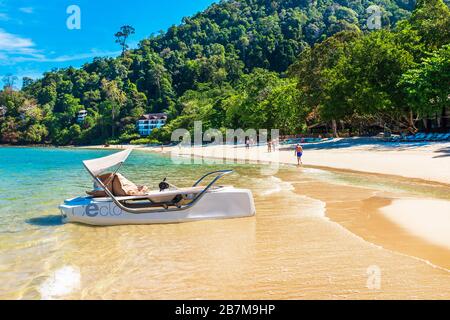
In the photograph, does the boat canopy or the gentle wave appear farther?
the boat canopy

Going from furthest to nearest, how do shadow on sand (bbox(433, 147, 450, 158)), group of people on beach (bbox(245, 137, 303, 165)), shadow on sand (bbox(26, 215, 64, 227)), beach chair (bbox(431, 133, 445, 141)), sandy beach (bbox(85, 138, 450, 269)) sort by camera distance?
beach chair (bbox(431, 133, 445, 141)) < group of people on beach (bbox(245, 137, 303, 165)) < shadow on sand (bbox(433, 147, 450, 158)) < shadow on sand (bbox(26, 215, 64, 227)) < sandy beach (bbox(85, 138, 450, 269))

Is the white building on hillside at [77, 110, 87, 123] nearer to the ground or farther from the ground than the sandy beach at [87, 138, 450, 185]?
farther from the ground

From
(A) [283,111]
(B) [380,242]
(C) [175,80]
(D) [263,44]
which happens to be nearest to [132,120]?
(C) [175,80]

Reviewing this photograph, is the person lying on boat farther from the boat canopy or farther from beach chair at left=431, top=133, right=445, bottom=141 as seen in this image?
beach chair at left=431, top=133, right=445, bottom=141

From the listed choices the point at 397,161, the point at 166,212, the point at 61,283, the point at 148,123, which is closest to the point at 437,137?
the point at 397,161

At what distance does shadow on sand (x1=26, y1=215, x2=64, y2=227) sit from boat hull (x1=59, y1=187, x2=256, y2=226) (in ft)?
1.70

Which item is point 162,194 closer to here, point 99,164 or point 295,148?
point 99,164

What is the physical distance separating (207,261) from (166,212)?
3649 millimetres

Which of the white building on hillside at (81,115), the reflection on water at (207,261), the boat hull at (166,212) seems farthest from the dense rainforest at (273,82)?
the reflection on water at (207,261)

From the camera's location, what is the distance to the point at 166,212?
36.8 ft

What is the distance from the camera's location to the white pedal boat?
1109 centimetres

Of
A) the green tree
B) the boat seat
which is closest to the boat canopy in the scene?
the boat seat

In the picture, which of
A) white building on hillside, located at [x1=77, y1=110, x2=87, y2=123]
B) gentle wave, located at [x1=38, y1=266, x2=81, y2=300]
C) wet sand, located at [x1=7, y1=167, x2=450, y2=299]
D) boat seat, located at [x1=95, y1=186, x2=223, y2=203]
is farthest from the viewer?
white building on hillside, located at [x1=77, y1=110, x2=87, y2=123]

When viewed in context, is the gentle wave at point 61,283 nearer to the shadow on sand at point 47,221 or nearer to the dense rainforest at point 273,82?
the shadow on sand at point 47,221
